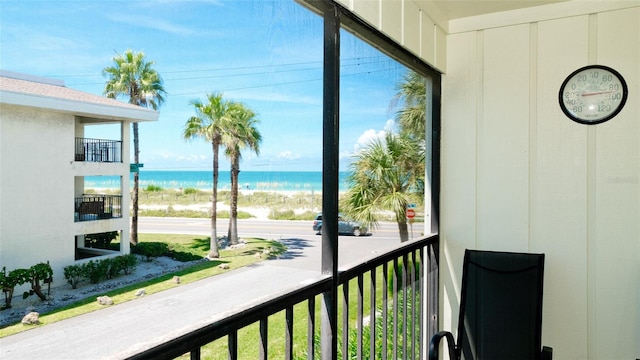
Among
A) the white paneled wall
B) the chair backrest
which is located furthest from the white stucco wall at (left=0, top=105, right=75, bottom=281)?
the chair backrest

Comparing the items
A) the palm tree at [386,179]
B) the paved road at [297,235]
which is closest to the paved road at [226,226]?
the paved road at [297,235]

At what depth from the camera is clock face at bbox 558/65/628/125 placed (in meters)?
2.93

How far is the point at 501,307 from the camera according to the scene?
2.99 metres

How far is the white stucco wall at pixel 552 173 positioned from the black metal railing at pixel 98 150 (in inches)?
114

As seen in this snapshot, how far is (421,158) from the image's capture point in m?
3.30

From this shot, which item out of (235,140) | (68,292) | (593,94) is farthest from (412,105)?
(68,292)

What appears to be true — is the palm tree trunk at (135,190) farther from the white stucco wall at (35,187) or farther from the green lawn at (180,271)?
the white stucco wall at (35,187)

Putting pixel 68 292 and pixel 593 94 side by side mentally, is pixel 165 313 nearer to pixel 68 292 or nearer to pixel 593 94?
pixel 68 292

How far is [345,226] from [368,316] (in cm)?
67

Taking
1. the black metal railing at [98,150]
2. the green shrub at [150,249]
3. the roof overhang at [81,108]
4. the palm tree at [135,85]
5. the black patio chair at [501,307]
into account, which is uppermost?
Answer: the palm tree at [135,85]

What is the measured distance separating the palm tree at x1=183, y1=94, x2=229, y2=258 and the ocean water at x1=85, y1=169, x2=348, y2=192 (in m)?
0.05

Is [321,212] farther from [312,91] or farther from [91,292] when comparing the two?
[91,292]

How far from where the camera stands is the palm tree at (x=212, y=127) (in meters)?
1.15

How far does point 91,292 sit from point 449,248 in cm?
300
